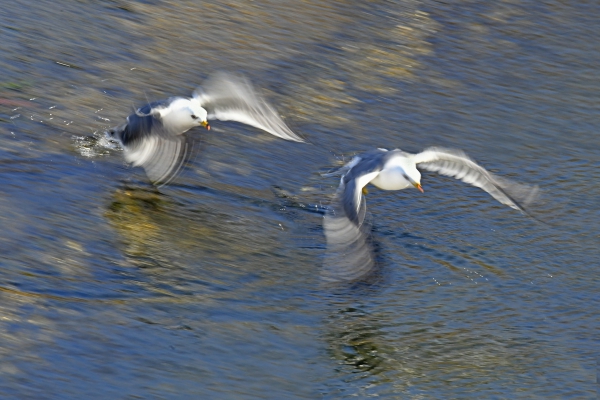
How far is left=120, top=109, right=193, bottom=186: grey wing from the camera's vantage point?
5.88 meters

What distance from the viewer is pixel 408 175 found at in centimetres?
580

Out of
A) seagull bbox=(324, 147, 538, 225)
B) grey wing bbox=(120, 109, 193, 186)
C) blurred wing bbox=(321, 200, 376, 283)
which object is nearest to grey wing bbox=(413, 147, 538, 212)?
seagull bbox=(324, 147, 538, 225)

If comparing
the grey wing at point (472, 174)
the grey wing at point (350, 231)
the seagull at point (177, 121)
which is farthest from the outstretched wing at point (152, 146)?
the grey wing at point (472, 174)

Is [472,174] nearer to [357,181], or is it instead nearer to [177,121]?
[357,181]

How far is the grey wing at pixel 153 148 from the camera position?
232 inches

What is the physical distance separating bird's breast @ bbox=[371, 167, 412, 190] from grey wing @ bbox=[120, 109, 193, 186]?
109 centimetres

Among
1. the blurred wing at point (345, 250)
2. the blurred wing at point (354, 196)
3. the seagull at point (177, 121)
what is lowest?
the blurred wing at point (345, 250)

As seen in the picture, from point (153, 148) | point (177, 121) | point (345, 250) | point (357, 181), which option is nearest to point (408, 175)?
point (357, 181)

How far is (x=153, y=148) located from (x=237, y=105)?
1.80 feet

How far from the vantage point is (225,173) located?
6.19m

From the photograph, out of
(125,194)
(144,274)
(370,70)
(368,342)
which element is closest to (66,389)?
(144,274)

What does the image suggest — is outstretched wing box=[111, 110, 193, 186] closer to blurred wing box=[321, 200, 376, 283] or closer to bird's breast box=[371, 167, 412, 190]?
blurred wing box=[321, 200, 376, 283]

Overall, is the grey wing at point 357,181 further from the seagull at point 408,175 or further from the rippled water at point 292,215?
the rippled water at point 292,215

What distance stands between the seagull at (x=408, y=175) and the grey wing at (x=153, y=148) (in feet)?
3.08
